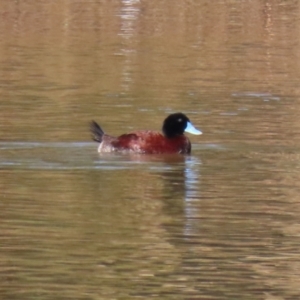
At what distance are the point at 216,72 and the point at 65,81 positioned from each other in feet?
9.88

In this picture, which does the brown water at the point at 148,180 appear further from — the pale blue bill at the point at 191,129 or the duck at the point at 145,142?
the pale blue bill at the point at 191,129

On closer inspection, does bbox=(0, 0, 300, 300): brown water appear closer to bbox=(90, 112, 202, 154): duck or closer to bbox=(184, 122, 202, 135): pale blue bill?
bbox=(90, 112, 202, 154): duck

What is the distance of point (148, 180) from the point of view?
12.8m

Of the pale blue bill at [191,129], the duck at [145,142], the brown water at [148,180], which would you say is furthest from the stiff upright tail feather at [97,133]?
the pale blue bill at [191,129]

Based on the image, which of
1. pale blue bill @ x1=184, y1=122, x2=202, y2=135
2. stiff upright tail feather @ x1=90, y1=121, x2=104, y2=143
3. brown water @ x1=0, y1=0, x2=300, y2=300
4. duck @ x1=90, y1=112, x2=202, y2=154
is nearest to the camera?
brown water @ x1=0, y1=0, x2=300, y2=300

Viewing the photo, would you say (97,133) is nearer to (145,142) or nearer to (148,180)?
(145,142)

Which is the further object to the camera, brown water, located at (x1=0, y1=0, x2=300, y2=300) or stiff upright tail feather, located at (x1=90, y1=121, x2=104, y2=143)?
stiff upright tail feather, located at (x1=90, y1=121, x2=104, y2=143)

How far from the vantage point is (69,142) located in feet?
48.7

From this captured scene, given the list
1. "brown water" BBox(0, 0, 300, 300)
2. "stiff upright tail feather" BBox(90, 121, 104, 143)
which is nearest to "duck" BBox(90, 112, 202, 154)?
"stiff upright tail feather" BBox(90, 121, 104, 143)

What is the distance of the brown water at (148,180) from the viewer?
29.5 ft

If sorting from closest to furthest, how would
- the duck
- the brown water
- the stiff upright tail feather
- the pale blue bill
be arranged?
the brown water → the duck → the stiff upright tail feather → the pale blue bill

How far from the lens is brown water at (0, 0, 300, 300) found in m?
8.98

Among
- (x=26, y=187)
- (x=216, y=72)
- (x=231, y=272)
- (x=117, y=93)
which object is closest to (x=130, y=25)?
(x=216, y=72)

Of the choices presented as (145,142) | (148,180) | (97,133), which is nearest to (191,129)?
(145,142)
